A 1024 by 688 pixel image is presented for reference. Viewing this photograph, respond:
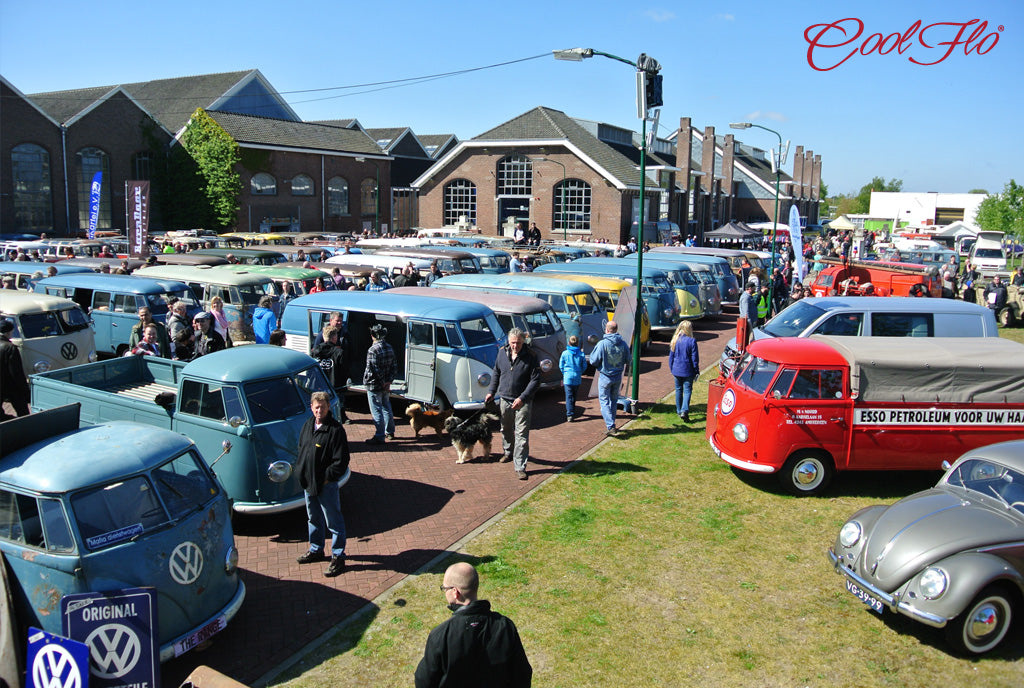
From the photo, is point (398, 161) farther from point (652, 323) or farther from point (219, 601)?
point (219, 601)

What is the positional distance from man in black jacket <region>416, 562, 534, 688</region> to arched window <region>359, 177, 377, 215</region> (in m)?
55.1

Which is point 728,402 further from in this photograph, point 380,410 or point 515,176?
point 515,176

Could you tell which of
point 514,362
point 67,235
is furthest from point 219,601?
point 67,235

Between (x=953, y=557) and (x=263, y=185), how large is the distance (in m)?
48.7

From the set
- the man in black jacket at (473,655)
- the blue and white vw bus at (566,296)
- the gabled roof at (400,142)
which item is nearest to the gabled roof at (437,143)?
the gabled roof at (400,142)

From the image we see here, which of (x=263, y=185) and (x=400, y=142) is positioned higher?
(x=400, y=142)

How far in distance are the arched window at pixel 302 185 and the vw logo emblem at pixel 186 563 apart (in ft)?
158

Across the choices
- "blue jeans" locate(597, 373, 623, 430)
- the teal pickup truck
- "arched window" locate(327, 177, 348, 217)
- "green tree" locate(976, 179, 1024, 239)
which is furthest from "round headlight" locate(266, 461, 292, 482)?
"green tree" locate(976, 179, 1024, 239)

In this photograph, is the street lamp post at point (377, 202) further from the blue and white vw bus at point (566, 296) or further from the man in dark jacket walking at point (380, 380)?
the man in dark jacket walking at point (380, 380)

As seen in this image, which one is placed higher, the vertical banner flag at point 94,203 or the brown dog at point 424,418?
the vertical banner flag at point 94,203

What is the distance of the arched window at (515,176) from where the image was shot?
5022 centimetres

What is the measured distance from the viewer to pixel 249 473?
827 cm

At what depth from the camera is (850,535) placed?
721cm

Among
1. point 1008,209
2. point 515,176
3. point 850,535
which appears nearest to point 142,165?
point 515,176
